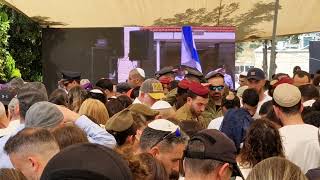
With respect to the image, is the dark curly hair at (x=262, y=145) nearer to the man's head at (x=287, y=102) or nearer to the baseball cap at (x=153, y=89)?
the man's head at (x=287, y=102)

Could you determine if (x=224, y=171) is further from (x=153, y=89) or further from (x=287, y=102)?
(x=153, y=89)

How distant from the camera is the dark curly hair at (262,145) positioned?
12.0ft

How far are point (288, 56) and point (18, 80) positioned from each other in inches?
1158

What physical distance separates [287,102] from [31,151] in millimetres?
2089

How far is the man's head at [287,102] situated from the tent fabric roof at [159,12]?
908cm

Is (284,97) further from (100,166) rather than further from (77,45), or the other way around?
(77,45)

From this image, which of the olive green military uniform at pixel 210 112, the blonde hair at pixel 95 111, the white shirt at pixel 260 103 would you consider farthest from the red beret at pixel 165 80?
the blonde hair at pixel 95 111

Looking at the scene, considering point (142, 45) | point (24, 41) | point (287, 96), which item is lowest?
point (287, 96)

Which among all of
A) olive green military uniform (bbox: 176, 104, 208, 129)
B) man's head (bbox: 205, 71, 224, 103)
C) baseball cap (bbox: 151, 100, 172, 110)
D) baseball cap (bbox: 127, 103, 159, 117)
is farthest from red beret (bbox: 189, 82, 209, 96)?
man's head (bbox: 205, 71, 224, 103)

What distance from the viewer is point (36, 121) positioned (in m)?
3.71

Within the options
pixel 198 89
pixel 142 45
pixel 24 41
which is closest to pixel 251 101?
pixel 198 89

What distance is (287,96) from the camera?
423 cm

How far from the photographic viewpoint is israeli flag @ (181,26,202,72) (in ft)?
36.8

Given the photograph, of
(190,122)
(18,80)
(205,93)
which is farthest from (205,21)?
(190,122)
